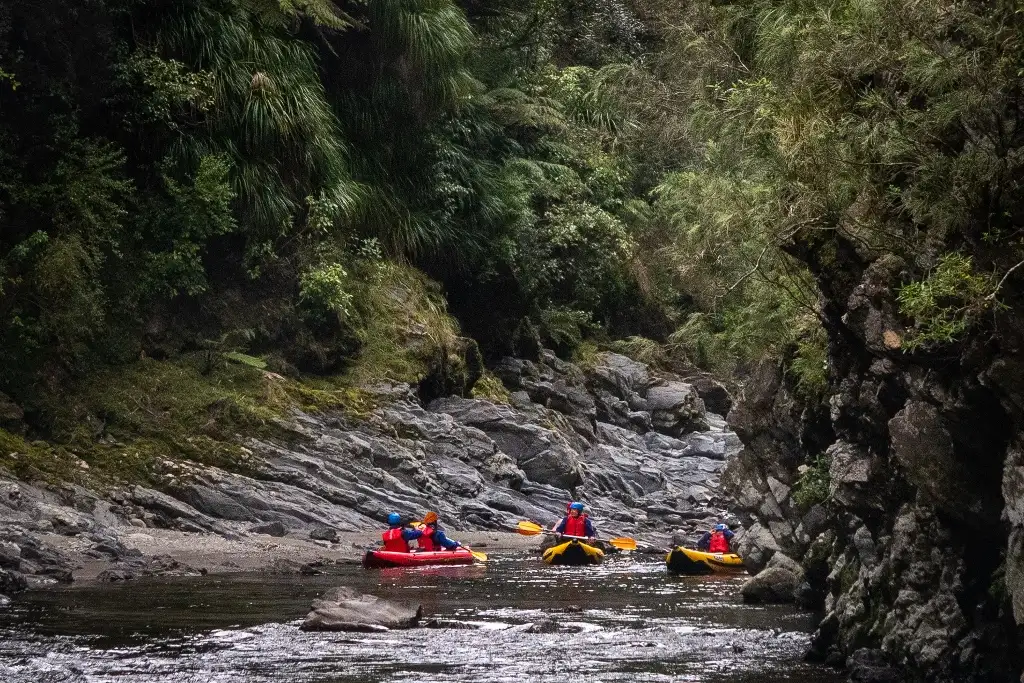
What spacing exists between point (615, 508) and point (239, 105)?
11.5 meters

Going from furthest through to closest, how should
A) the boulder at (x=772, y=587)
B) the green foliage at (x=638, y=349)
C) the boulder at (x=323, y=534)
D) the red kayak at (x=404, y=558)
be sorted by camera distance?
the green foliage at (x=638, y=349) < the boulder at (x=323, y=534) < the red kayak at (x=404, y=558) < the boulder at (x=772, y=587)

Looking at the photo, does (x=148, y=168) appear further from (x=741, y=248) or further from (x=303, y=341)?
(x=741, y=248)

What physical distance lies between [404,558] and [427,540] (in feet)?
2.74

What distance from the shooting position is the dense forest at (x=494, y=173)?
29.5 feet

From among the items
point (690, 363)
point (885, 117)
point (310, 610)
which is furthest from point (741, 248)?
point (690, 363)

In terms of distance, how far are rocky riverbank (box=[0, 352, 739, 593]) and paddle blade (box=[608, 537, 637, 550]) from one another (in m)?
1.46

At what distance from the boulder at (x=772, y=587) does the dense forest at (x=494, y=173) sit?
272 cm

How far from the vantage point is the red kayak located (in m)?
19.0

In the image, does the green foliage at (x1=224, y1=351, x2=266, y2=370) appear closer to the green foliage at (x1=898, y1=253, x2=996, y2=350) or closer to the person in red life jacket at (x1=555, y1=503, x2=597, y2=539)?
the person in red life jacket at (x1=555, y1=503, x2=597, y2=539)

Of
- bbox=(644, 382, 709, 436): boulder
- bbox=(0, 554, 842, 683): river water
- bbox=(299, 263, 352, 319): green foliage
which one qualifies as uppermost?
bbox=(299, 263, 352, 319): green foliage

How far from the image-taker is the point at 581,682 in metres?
10.2

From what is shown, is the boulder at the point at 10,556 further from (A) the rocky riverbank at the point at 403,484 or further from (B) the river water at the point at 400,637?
(B) the river water at the point at 400,637

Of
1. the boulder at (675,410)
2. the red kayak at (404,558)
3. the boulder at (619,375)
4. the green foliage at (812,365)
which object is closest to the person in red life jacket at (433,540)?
the red kayak at (404,558)

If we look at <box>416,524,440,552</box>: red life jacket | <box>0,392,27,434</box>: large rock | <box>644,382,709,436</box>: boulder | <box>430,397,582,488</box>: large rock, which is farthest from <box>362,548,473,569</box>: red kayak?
<box>644,382,709,436</box>: boulder
